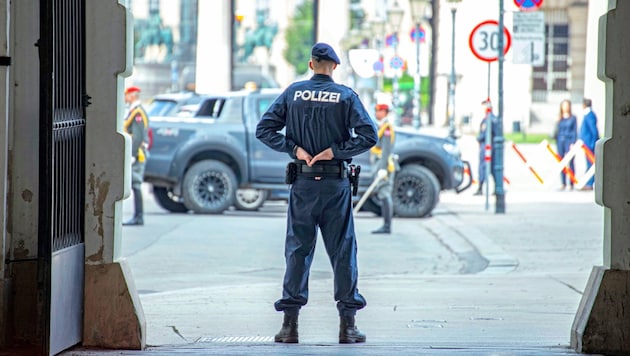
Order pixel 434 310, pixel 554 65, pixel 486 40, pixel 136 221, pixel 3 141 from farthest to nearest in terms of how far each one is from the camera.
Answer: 1. pixel 554 65
2. pixel 486 40
3. pixel 136 221
4. pixel 434 310
5. pixel 3 141

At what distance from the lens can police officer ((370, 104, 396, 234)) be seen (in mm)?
17766

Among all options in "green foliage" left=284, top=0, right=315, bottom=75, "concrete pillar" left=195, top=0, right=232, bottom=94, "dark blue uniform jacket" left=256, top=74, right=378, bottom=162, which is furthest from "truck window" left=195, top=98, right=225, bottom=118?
"green foliage" left=284, top=0, right=315, bottom=75

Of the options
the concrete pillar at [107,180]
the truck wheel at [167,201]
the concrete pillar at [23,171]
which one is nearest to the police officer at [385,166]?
the truck wheel at [167,201]

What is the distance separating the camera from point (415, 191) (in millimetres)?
20734

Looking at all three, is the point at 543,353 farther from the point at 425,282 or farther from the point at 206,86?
the point at 206,86

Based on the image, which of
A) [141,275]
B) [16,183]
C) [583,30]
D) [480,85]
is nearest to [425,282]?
[141,275]

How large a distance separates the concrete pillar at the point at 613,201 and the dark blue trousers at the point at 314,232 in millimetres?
1350

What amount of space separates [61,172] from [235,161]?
13924 mm

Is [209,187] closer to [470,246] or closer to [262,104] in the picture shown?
[262,104]

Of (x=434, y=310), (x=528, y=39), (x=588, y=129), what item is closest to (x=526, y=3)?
(x=528, y=39)

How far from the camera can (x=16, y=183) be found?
6.77 meters

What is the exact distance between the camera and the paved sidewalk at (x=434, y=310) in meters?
7.58

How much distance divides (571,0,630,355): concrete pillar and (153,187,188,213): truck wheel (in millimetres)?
14726

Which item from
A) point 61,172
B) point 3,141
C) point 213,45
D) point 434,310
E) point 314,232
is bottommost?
point 434,310
